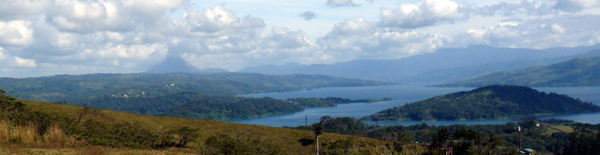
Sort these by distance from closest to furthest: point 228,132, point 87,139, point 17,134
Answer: point 17,134, point 87,139, point 228,132

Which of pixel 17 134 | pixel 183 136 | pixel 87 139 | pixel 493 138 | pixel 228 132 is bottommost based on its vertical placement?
pixel 228 132

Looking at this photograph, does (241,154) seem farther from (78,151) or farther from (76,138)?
(76,138)

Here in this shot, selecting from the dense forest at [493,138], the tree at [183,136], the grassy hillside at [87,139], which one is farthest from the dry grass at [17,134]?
the dense forest at [493,138]

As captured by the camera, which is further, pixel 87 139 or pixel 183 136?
pixel 183 136

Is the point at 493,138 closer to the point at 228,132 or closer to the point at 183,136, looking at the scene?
the point at 228,132

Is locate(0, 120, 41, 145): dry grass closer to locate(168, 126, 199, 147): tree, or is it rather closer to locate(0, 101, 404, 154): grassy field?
locate(0, 101, 404, 154): grassy field

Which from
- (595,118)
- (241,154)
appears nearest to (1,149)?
(241,154)

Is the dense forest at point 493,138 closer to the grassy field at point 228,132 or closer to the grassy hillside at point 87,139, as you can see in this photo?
the grassy field at point 228,132

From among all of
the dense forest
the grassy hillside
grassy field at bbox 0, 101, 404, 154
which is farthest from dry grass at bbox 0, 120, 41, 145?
the dense forest

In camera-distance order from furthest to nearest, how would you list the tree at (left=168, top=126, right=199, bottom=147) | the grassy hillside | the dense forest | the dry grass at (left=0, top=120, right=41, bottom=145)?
the tree at (left=168, top=126, right=199, bottom=147) → the dense forest → the grassy hillside → the dry grass at (left=0, top=120, right=41, bottom=145)

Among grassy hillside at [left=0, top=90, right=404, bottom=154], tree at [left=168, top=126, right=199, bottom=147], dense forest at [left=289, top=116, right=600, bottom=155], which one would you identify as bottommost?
dense forest at [left=289, top=116, right=600, bottom=155]

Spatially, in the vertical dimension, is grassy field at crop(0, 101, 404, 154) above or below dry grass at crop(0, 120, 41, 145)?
below

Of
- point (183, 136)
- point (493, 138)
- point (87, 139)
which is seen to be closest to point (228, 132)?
point (183, 136)
